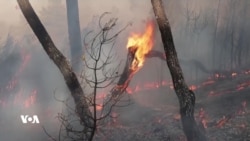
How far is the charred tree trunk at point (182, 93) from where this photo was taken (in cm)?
1038

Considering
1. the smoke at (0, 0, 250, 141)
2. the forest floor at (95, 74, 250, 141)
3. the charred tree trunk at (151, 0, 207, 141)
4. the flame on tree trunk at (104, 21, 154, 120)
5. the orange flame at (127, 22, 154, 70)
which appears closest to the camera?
the charred tree trunk at (151, 0, 207, 141)

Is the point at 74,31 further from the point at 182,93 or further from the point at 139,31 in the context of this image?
the point at 182,93

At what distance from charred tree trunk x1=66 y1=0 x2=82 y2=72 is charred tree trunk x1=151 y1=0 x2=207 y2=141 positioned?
897cm

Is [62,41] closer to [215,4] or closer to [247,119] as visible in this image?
[215,4]

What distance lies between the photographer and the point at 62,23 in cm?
2044

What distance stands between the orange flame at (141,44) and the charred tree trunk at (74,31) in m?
2.63

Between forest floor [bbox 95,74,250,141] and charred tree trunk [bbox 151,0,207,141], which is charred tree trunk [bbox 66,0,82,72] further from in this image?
charred tree trunk [bbox 151,0,207,141]

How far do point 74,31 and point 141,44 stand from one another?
4832 millimetres

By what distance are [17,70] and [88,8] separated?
4.94 meters

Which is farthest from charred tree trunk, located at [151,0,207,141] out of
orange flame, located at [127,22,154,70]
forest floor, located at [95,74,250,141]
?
orange flame, located at [127,22,154,70]

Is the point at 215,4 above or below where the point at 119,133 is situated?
above

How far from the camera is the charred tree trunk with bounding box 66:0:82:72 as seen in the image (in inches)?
762

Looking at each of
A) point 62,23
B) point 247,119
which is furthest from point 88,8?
point 247,119

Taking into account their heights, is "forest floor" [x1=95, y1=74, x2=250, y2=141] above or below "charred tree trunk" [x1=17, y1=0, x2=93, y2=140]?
below
